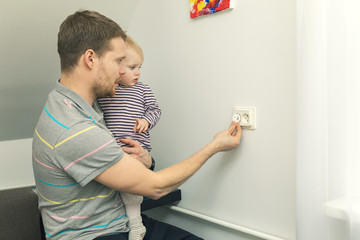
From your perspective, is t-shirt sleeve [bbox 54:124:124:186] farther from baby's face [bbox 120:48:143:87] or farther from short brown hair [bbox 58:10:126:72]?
baby's face [bbox 120:48:143:87]

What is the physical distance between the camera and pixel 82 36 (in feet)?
4.47

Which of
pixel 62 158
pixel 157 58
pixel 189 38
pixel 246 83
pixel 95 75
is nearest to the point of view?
pixel 62 158

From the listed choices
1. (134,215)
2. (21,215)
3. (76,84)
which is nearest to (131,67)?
(76,84)

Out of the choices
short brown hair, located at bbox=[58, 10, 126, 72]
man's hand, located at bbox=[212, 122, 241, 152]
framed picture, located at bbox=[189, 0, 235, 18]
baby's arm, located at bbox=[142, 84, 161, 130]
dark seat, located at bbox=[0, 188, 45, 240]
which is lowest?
dark seat, located at bbox=[0, 188, 45, 240]

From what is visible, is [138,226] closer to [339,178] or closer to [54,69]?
[339,178]

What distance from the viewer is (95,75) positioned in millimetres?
1399

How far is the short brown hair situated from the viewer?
1.36 meters

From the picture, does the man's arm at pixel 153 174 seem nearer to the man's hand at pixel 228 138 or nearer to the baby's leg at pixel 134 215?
the man's hand at pixel 228 138

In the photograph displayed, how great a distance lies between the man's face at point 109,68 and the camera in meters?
1.40

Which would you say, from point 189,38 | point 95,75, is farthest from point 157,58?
point 95,75

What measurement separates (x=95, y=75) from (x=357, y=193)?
1.01 metres

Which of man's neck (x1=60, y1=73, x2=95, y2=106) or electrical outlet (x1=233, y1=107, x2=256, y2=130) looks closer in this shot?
man's neck (x1=60, y1=73, x2=95, y2=106)

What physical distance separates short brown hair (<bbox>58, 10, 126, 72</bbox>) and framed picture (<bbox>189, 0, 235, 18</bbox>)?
50 cm

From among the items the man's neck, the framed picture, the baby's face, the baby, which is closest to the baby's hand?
the baby
